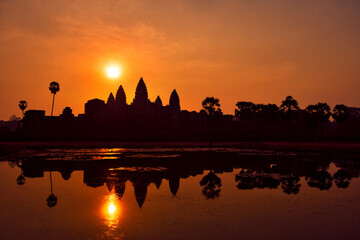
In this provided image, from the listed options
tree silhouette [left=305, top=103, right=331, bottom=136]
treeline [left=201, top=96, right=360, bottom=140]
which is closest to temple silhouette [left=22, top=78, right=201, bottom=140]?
treeline [left=201, top=96, right=360, bottom=140]

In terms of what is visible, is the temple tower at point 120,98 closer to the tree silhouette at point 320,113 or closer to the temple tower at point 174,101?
the temple tower at point 174,101

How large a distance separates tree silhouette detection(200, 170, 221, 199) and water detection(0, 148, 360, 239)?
0.16ft

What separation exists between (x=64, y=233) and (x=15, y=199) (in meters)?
6.17

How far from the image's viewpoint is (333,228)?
10.2 metres

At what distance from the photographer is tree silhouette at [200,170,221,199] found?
15.5 meters

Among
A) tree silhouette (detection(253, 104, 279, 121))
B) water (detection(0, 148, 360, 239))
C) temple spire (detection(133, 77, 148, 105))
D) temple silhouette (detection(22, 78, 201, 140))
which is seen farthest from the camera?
temple spire (detection(133, 77, 148, 105))

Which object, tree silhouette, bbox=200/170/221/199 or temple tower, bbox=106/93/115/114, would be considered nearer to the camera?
tree silhouette, bbox=200/170/221/199

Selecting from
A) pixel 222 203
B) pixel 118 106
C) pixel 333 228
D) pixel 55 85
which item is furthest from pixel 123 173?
pixel 118 106

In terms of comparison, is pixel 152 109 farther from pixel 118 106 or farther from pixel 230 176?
pixel 230 176

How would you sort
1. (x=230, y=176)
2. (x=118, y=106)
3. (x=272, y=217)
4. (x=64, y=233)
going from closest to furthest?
(x=64, y=233)
(x=272, y=217)
(x=230, y=176)
(x=118, y=106)

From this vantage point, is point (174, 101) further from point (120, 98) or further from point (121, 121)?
point (121, 121)

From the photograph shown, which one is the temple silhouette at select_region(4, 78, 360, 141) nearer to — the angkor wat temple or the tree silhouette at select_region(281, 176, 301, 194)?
the angkor wat temple

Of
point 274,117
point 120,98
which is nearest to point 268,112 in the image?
point 274,117

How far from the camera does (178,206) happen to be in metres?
13.1
